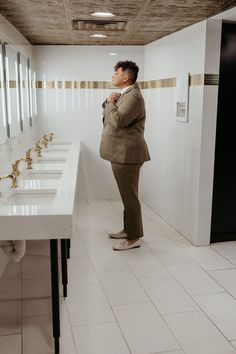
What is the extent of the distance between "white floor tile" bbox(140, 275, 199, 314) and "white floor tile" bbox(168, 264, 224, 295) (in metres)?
0.07

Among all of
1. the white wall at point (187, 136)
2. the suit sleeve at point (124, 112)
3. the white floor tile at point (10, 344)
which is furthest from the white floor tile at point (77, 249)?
the white floor tile at point (10, 344)

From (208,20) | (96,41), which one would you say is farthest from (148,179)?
(208,20)

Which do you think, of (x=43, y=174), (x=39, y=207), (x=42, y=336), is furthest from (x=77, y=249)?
(x=39, y=207)

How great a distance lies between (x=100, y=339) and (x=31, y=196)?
982mm

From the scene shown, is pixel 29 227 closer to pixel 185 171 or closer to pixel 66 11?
pixel 66 11

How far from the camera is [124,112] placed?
359 cm

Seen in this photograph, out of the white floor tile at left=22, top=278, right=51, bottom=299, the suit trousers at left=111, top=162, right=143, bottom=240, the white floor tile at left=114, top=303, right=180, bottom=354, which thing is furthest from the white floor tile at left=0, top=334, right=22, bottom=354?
the suit trousers at left=111, top=162, right=143, bottom=240

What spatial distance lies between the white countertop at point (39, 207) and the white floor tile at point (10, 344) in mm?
716

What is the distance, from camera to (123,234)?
4.29 m

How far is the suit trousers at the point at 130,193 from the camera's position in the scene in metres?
3.77

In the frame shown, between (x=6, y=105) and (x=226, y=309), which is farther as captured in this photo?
(x=6, y=105)

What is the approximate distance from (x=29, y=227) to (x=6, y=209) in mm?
190

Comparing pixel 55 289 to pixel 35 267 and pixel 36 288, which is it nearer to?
pixel 36 288

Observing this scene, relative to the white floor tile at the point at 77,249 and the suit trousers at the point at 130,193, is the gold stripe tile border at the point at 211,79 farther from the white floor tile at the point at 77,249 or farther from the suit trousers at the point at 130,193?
the white floor tile at the point at 77,249
